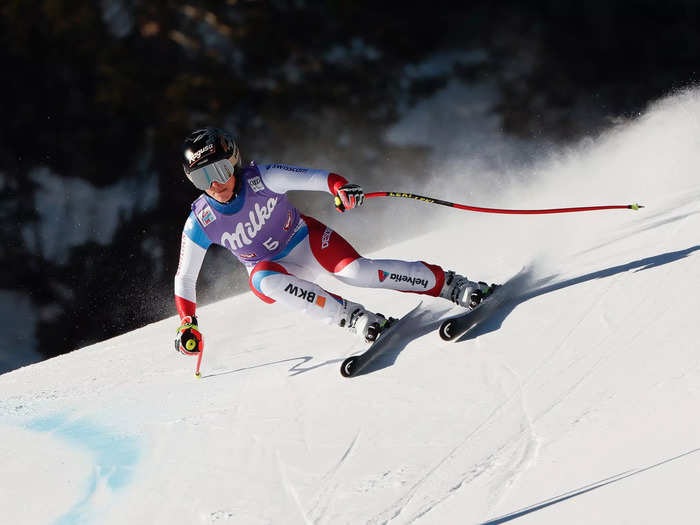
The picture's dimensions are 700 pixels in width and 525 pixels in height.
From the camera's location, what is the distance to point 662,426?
2.16 meters

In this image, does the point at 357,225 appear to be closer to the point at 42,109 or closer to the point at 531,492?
the point at 42,109

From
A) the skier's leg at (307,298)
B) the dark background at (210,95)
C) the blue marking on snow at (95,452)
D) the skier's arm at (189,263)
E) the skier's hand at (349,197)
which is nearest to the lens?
the blue marking on snow at (95,452)

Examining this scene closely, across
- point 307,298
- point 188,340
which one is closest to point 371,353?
point 307,298

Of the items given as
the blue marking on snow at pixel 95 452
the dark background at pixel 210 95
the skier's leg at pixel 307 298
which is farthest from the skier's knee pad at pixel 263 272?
the dark background at pixel 210 95

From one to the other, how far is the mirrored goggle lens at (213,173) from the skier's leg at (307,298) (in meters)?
0.44

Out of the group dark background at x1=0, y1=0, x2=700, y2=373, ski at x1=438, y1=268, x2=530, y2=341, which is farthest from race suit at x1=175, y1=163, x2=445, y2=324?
dark background at x1=0, y1=0, x2=700, y2=373

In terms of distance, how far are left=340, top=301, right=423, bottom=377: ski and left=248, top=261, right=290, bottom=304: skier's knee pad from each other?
18.1 inches

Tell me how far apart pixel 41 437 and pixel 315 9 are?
227 inches

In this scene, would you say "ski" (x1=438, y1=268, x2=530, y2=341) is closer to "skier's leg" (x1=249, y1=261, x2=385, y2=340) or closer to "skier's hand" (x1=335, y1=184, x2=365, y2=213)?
"skier's leg" (x1=249, y1=261, x2=385, y2=340)

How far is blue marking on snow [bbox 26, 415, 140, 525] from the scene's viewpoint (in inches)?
112

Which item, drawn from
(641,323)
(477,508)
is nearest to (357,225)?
(641,323)

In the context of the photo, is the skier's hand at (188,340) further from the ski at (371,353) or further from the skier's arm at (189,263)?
the ski at (371,353)

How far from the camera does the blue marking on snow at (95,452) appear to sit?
9.30 feet

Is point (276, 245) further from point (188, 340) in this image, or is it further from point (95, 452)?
point (95, 452)
